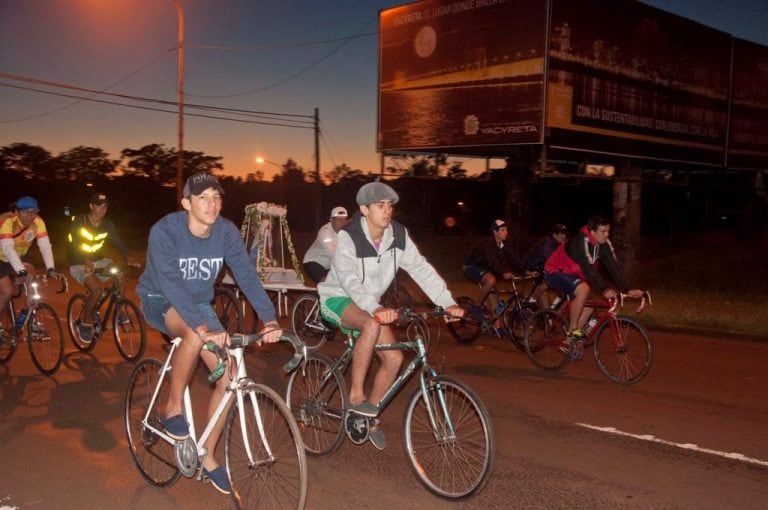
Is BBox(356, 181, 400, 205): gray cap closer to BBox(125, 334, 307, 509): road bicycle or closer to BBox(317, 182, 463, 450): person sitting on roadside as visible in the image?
BBox(317, 182, 463, 450): person sitting on roadside

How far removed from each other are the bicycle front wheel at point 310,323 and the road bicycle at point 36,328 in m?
3.32

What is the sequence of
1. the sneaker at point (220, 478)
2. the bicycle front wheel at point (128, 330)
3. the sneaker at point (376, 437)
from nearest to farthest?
the sneaker at point (220, 478) → the sneaker at point (376, 437) → the bicycle front wheel at point (128, 330)

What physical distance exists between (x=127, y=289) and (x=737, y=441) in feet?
49.3

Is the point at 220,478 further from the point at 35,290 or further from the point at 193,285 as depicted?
the point at 35,290

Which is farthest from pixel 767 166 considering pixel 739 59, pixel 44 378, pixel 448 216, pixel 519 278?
pixel 448 216

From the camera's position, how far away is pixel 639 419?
22.7 ft

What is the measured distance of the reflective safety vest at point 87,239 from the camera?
9.82 meters

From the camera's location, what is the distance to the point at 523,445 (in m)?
6.18

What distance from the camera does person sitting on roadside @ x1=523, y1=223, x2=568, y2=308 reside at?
10.9 metres

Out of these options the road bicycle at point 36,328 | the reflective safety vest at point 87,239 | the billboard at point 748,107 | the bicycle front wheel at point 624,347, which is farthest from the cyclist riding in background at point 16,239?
the billboard at point 748,107

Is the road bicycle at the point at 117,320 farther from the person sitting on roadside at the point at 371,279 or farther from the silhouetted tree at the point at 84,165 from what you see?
the silhouetted tree at the point at 84,165

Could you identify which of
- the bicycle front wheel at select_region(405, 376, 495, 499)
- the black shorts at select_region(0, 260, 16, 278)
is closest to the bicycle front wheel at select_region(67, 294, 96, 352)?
the black shorts at select_region(0, 260, 16, 278)

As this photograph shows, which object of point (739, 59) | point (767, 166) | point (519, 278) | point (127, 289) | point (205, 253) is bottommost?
point (127, 289)

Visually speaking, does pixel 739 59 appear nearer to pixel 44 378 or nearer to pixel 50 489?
pixel 44 378
